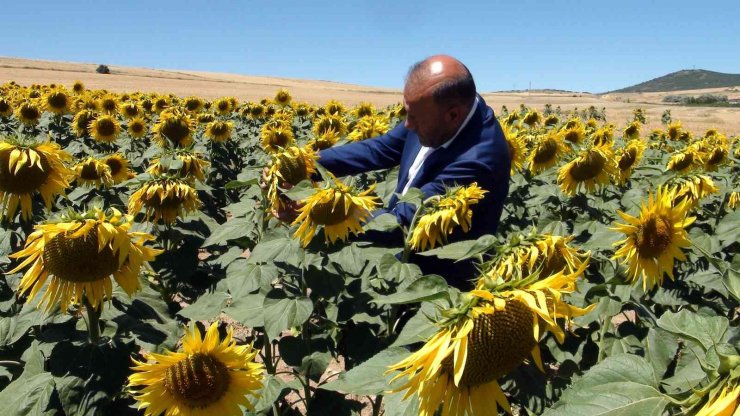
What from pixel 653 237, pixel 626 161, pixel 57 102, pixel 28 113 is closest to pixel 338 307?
pixel 653 237

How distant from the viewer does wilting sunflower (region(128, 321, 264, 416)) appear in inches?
74.5

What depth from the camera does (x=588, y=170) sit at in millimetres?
4500

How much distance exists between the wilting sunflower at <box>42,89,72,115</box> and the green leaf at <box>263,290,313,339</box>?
22.9ft

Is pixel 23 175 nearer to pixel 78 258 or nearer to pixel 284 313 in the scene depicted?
pixel 78 258

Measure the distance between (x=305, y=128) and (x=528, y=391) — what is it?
26.0ft

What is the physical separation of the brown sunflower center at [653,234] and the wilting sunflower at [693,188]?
121 cm

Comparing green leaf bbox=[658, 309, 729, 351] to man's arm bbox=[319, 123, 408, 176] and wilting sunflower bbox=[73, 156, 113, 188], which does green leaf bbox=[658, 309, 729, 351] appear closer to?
man's arm bbox=[319, 123, 408, 176]

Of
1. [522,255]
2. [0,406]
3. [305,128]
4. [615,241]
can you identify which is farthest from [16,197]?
[305,128]

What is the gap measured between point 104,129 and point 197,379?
5629 mm

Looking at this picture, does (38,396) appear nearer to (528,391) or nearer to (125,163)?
(528,391)

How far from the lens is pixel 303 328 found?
2562 mm

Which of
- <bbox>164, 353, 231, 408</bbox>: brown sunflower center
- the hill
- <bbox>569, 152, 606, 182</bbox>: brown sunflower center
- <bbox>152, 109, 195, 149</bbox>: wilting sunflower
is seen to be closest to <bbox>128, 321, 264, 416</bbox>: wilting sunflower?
<bbox>164, 353, 231, 408</bbox>: brown sunflower center

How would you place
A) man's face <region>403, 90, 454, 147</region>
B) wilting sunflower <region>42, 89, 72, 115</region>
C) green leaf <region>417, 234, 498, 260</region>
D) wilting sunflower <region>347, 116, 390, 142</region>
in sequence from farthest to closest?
wilting sunflower <region>42, 89, 72, 115</region>, wilting sunflower <region>347, 116, 390, 142</region>, man's face <region>403, 90, 454, 147</region>, green leaf <region>417, 234, 498, 260</region>

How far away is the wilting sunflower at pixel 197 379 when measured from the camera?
6.21ft
